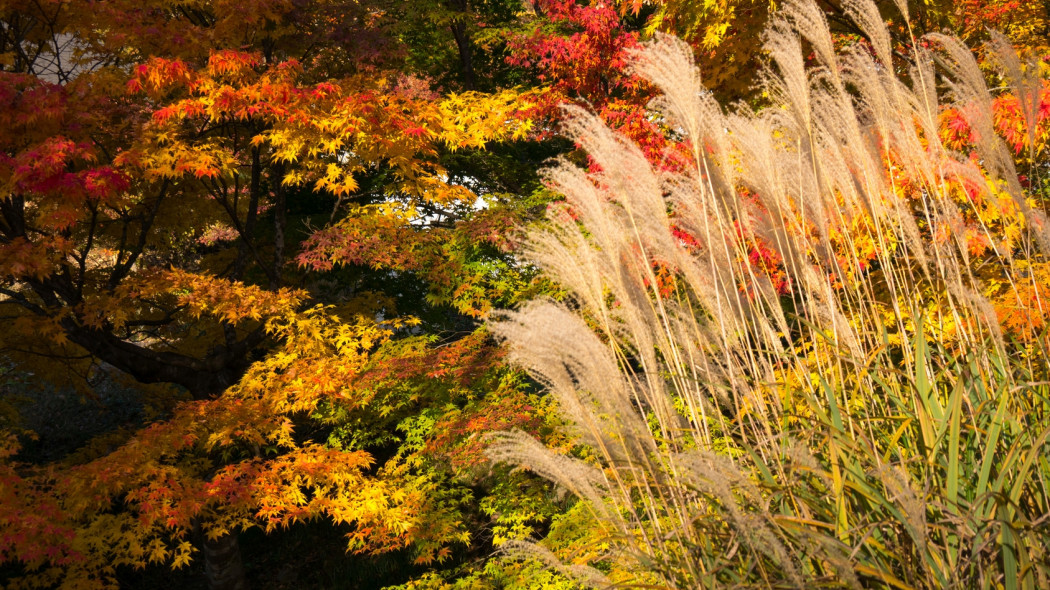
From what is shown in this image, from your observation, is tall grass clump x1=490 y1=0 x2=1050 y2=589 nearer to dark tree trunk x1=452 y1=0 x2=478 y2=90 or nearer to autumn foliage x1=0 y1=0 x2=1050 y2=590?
autumn foliage x1=0 y1=0 x2=1050 y2=590

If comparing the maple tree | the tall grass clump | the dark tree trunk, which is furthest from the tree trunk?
the dark tree trunk

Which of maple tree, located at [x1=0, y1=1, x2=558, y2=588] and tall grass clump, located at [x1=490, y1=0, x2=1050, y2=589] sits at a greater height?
maple tree, located at [x1=0, y1=1, x2=558, y2=588]

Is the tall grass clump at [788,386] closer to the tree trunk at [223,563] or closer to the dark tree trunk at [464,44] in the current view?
the tree trunk at [223,563]

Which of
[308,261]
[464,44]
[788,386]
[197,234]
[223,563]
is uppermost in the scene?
[464,44]

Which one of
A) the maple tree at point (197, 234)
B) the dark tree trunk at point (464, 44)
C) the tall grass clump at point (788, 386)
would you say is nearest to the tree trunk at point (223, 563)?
the maple tree at point (197, 234)

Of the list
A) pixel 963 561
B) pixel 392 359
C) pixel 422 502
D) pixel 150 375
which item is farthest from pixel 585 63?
pixel 963 561

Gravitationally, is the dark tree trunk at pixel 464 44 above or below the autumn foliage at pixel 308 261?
above

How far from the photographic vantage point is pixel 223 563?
286 inches

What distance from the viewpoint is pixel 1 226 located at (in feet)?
20.5

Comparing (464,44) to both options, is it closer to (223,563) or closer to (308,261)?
(308,261)

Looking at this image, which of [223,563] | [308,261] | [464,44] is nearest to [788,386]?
[308,261]

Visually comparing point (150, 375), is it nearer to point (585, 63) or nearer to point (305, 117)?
point (305, 117)

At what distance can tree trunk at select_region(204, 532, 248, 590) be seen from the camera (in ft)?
23.6

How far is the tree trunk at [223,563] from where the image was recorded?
7.19m
